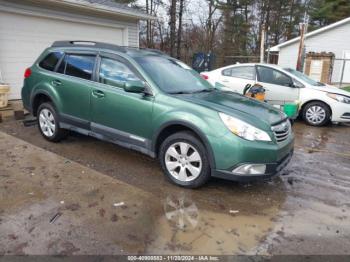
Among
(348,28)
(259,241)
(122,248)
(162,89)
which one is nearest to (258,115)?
(162,89)

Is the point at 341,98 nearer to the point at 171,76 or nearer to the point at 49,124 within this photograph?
the point at 171,76

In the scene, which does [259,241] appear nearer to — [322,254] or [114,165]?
[322,254]

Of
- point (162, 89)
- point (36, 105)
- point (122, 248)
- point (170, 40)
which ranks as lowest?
point (122, 248)

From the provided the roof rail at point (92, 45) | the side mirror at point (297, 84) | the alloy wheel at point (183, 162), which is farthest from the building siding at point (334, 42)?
the alloy wheel at point (183, 162)

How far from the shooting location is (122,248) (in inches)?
99.5

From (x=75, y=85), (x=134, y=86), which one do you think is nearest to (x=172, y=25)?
(x=75, y=85)

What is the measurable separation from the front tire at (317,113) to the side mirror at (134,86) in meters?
5.17

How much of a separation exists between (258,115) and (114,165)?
2.18m

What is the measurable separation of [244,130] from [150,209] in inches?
53.4

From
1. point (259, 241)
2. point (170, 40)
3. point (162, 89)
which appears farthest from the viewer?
point (170, 40)

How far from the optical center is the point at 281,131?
11.9 feet

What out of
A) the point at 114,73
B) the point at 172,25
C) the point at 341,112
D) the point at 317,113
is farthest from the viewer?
the point at 172,25

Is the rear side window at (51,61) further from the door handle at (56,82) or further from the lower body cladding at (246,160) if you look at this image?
the lower body cladding at (246,160)

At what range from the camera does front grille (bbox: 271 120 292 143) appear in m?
3.49
